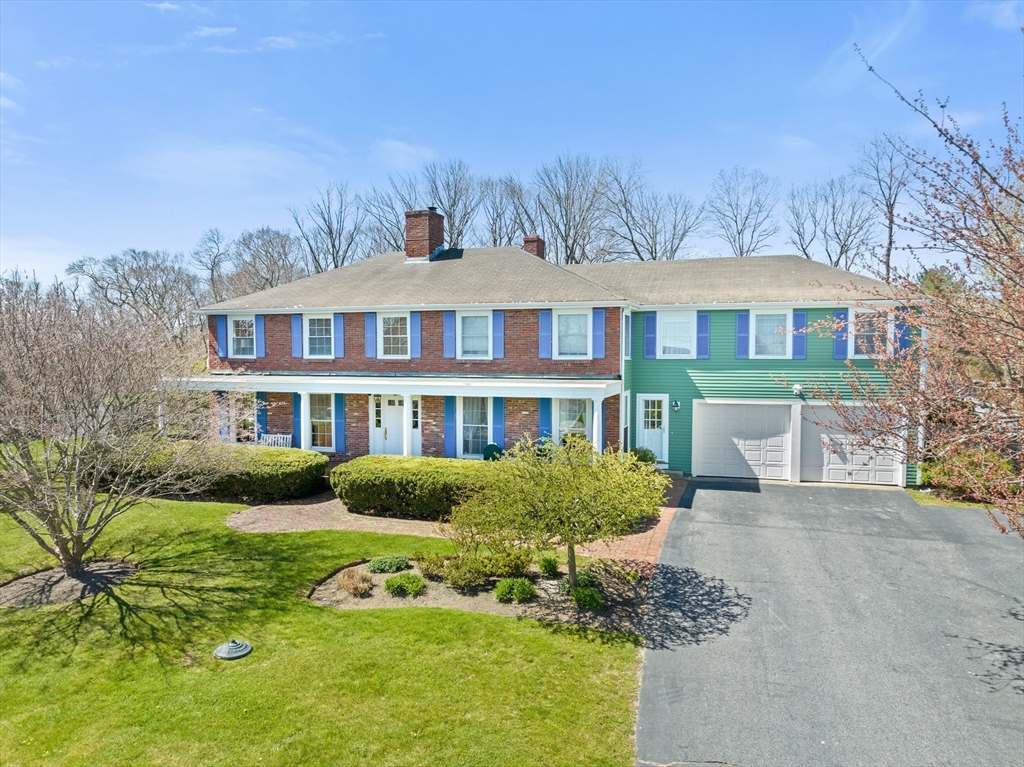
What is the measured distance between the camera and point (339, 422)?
18.5 meters

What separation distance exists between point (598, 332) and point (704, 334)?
3.57m

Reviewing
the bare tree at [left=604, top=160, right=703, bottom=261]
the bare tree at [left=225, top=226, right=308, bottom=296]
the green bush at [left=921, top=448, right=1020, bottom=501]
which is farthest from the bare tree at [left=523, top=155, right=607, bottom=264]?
the green bush at [left=921, top=448, right=1020, bottom=501]

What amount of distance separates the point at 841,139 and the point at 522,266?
511 inches

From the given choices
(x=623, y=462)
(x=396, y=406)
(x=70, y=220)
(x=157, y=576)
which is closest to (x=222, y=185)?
(x=70, y=220)

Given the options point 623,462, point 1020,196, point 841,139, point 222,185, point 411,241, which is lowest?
point 623,462

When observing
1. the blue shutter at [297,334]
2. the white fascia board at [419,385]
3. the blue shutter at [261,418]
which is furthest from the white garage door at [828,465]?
the blue shutter at [261,418]

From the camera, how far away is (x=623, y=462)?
954cm

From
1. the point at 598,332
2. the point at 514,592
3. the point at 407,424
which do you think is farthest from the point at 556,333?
the point at 514,592

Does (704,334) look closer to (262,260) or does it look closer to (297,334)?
(297,334)

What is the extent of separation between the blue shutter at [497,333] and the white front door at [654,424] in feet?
15.2

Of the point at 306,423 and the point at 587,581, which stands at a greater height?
the point at 306,423

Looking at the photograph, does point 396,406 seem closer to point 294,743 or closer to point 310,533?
point 310,533

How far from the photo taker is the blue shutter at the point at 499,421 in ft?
55.9

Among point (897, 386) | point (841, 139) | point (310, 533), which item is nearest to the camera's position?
point (897, 386)
